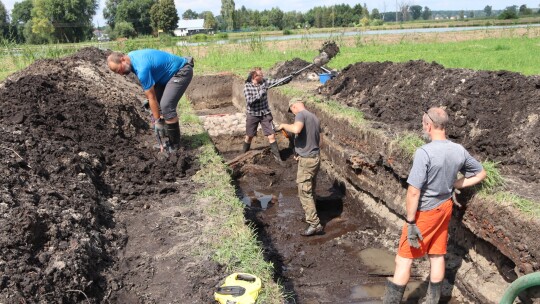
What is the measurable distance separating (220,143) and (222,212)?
519cm

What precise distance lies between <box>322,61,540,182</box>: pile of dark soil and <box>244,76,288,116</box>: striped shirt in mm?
1749

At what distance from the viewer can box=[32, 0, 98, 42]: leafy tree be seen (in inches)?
1998

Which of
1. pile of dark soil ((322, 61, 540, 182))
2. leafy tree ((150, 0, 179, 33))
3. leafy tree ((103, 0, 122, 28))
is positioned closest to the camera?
pile of dark soil ((322, 61, 540, 182))

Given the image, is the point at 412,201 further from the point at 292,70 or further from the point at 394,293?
the point at 292,70

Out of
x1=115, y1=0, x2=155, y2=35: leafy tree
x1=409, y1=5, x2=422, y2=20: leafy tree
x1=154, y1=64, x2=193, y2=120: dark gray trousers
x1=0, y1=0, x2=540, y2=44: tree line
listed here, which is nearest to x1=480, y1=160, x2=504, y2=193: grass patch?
x1=154, y1=64, x2=193, y2=120: dark gray trousers

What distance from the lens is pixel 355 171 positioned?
6719mm

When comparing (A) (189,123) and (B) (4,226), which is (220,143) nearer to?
(A) (189,123)

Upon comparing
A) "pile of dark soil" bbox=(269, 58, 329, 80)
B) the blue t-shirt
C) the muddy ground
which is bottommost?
the muddy ground

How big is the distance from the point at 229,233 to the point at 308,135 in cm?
203

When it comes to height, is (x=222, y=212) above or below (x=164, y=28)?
below

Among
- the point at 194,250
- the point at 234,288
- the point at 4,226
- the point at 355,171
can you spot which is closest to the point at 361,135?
the point at 355,171

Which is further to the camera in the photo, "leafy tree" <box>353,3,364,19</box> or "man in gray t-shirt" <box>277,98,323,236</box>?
"leafy tree" <box>353,3,364,19</box>

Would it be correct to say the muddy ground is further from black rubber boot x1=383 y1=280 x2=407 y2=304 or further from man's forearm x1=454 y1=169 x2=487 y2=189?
man's forearm x1=454 y1=169 x2=487 y2=189

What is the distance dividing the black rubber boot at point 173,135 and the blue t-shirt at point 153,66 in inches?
24.6
